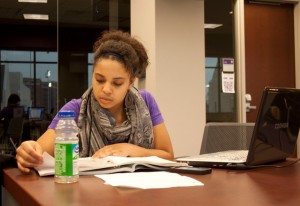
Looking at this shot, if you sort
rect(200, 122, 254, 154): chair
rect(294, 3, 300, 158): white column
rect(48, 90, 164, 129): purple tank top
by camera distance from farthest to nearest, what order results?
1. rect(294, 3, 300, 158): white column
2. rect(200, 122, 254, 154): chair
3. rect(48, 90, 164, 129): purple tank top

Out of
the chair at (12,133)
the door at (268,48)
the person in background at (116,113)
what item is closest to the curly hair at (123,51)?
the person in background at (116,113)

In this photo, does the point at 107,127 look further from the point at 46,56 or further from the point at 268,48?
the point at 46,56

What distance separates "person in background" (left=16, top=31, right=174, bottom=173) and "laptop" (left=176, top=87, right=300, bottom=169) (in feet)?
1.14

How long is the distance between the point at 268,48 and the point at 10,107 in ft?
14.0

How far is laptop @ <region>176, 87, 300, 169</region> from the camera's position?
1.23 m

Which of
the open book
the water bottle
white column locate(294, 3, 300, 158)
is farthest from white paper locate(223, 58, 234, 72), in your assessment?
the water bottle

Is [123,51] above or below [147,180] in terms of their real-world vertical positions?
above

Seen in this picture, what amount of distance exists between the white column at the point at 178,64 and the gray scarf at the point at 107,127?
1.53 metres

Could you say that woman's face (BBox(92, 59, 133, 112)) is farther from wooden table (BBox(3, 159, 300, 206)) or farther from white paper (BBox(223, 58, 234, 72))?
white paper (BBox(223, 58, 234, 72))

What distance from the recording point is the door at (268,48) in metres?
3.92

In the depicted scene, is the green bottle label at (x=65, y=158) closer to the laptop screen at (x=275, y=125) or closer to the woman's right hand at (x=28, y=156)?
the woman's right hand at (x=28, y=156)

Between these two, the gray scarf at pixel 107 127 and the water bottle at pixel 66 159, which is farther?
the gray scarf at pixel 107 127

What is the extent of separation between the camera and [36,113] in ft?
21.8

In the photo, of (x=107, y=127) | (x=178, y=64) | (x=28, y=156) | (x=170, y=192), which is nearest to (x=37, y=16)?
(x=178, y=64)
